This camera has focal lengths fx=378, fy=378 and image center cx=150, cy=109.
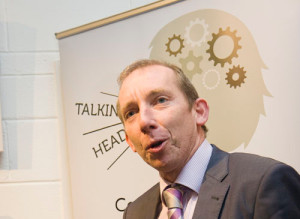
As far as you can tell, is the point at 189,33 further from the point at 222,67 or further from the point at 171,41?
the point at 222,67

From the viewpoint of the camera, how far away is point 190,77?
1563 mm

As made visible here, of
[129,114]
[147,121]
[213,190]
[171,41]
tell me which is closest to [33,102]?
[171,41]

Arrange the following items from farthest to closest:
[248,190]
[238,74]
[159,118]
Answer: [238,74]
[159,118]
[248,190]

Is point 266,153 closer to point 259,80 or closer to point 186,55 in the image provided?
point 259,80

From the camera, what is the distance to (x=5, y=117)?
6.19ft

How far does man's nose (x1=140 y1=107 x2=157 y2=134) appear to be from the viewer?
3.39ft

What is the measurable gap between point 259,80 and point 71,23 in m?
0.97

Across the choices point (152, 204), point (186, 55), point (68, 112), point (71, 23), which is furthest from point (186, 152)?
point (71, 23)

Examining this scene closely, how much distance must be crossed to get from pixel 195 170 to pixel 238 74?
1.82 ft

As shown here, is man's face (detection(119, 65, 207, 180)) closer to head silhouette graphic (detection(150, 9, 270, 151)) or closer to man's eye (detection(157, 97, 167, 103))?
man's eye (detection(157, 97, 167, 103))

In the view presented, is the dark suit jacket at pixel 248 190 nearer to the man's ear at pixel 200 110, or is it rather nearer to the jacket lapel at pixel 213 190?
the jacket lapel at pixel 213 190

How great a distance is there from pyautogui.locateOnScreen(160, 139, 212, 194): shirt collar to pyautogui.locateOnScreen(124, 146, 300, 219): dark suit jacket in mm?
27

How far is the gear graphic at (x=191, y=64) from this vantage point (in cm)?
155

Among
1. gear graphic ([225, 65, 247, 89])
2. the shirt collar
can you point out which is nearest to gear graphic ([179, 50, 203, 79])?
gear graphic ([225, 65, 247, 89])
